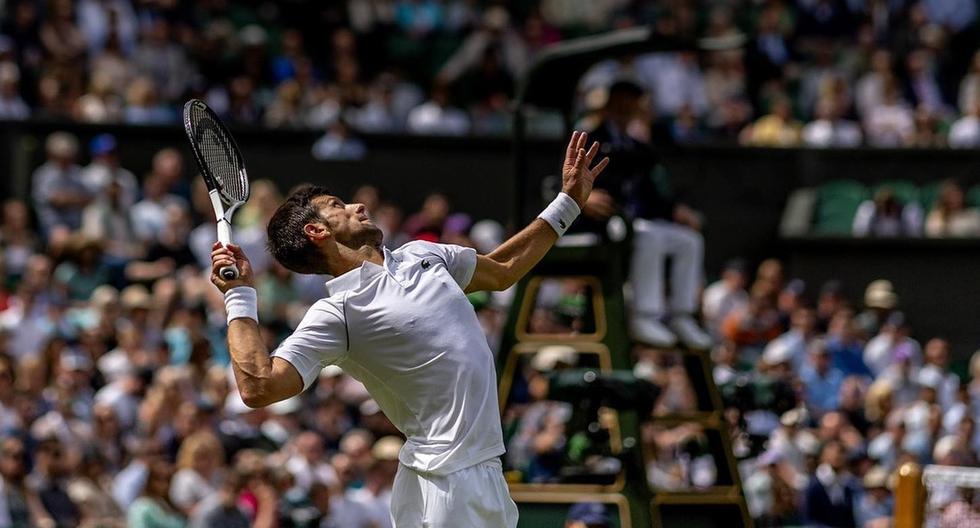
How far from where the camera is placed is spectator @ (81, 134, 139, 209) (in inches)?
622

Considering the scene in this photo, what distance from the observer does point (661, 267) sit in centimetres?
1010

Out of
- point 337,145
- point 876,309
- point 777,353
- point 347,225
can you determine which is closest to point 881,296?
point 876,309

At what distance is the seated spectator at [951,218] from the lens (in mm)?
17344

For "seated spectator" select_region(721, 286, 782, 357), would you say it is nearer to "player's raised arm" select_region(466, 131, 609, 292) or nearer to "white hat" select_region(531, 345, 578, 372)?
"white hat" select_region(531, 345, 578, 372)

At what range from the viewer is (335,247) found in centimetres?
630

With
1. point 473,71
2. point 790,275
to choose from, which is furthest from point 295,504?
point 473,71

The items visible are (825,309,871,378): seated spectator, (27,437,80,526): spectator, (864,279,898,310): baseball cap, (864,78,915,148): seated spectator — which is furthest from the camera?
(864,78,915,148): seated spectator

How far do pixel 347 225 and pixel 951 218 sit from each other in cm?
1197

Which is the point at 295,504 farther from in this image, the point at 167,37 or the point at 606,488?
the point at 167,37

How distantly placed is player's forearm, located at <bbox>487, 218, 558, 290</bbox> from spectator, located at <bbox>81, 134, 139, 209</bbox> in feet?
31.0

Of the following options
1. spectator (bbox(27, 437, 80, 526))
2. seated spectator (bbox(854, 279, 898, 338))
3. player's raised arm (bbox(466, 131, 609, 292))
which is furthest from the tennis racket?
seated spectator (bbox(854, 279, 898, 338))

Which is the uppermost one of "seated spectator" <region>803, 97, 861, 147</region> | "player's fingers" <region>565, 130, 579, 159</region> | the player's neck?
"player's fingers" <region>565, 130, 579, 159</region>

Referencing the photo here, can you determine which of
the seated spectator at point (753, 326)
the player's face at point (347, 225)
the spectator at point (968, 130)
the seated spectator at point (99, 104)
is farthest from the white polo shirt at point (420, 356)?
the spectator at point (968, 130)

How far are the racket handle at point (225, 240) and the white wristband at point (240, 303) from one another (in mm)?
46
